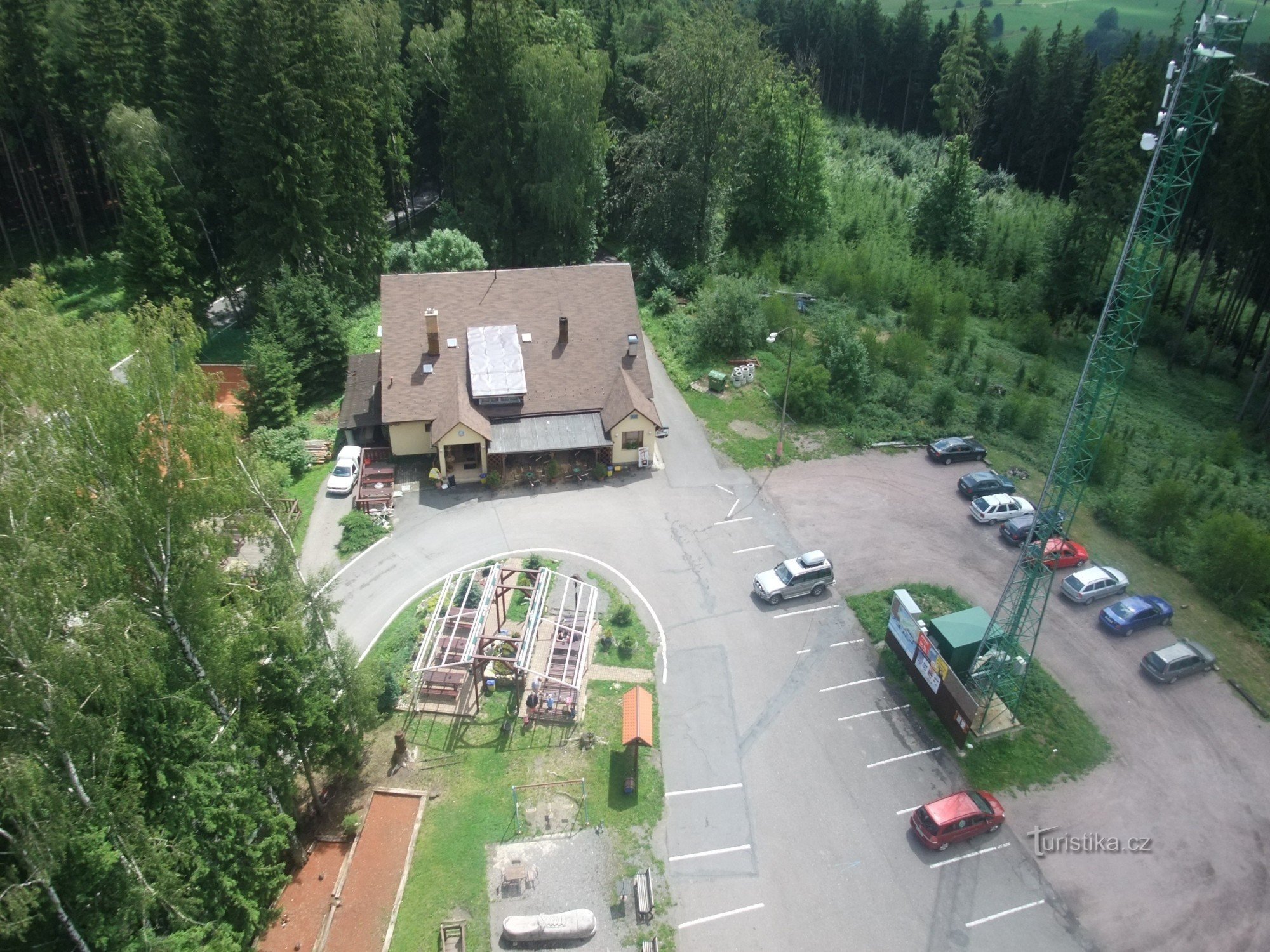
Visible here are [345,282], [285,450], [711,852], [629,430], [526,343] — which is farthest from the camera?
[345,282]

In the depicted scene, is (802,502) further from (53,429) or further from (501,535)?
(53,429)

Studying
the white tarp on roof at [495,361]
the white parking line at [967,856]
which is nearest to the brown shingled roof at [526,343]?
the white tarp on roof at [495,361]

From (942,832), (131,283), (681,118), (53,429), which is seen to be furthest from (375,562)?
(681,118)

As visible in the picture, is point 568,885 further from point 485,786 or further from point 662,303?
point 662,303

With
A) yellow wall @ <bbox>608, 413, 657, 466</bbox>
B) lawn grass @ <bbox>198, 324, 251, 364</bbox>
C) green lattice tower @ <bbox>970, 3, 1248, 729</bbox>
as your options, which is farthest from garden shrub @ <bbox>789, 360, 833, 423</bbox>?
lawn grass @ <bbox>198, 324, 251, 364</bbox>

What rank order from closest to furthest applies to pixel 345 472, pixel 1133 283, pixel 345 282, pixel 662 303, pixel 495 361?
pixel 1133 283 → pixel 345 472 → pixel 495 361 → pixel 345 282 → pixel 662 303

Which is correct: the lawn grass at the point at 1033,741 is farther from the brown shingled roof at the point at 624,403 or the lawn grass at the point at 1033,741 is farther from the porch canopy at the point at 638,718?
the brown shingled roof at the point at 624,403

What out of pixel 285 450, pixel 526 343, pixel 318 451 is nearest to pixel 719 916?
pixel 526 343
